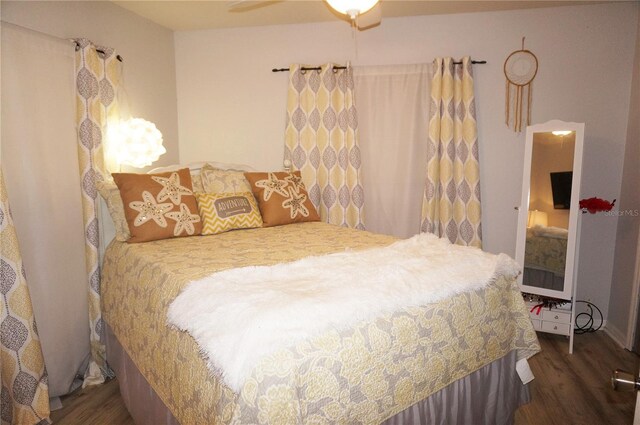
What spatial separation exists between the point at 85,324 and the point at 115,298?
1.68 ft

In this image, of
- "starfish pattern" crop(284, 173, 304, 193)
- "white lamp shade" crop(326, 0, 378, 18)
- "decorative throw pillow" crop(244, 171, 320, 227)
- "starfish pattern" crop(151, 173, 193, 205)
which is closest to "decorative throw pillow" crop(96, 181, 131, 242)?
"starfish pattern" crop(151, 173, 193, 205)

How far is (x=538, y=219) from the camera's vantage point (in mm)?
2875

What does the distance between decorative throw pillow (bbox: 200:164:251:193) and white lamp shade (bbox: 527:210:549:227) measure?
2.03 metres

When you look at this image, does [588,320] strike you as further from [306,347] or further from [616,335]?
[306,347]

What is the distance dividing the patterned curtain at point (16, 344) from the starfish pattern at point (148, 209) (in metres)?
0.56

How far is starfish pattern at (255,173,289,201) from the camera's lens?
2730 mm

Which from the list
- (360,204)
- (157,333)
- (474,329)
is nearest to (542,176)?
(360,204)

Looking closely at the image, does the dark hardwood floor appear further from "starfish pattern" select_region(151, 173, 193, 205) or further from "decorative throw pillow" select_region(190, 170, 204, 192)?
"decorative throw pillow" select_region(190, 170, 204, 192)

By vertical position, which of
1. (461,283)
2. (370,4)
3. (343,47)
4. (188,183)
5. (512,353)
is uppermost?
(343,47)

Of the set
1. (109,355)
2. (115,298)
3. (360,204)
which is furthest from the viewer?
(360,204)

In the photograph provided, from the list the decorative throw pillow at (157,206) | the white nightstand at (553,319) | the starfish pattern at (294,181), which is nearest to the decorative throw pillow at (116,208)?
the decorative throw pillow at (157,206)

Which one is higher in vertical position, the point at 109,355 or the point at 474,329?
the point at 474,329

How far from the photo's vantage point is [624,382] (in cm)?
73

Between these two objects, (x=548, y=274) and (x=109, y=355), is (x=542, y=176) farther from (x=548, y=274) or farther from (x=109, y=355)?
(x=109, y=355)
